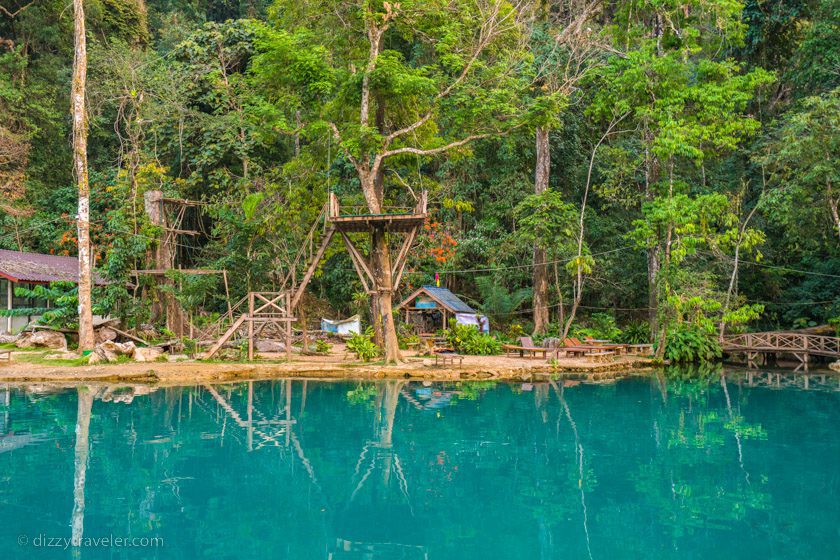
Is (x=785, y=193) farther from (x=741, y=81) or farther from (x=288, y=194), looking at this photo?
(x=288, y=194)

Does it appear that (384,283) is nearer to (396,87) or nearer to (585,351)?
(396,87)

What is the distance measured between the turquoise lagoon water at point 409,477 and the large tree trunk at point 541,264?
41.2 feet

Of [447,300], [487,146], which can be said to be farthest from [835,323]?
[487,146]

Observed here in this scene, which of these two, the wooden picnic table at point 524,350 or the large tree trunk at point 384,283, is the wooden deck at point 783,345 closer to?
the wooden picnic table at point 524,350

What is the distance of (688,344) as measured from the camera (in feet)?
77.7

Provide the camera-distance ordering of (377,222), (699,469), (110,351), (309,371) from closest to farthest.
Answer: (699,469)
(309,371)
(110,351)
(377,222)

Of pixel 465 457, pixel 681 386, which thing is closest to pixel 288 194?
pixel 681 386

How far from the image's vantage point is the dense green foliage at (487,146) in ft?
70.9

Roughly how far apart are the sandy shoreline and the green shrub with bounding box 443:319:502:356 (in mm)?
1399

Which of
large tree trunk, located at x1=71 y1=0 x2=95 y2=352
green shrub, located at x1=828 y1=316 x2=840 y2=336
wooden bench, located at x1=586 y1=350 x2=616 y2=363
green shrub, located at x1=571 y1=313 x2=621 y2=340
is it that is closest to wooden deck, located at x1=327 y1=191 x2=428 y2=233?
large tree trunk, located at x1=71 y1=0 x2=95 y2=352

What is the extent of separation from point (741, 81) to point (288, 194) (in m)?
15.7

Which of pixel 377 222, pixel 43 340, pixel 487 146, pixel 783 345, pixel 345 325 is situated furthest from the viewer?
pixel 487 146

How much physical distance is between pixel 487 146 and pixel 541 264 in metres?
6.65

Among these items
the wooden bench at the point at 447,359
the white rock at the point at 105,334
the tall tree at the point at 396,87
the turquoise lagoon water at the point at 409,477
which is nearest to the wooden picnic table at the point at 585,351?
the wooden bench at the point at 447,359
